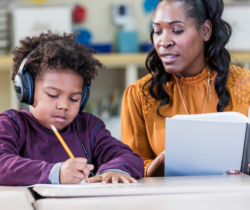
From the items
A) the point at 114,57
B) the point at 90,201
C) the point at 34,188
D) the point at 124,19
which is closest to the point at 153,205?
the point at 90,201

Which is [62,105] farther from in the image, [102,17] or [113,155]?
[102,17]

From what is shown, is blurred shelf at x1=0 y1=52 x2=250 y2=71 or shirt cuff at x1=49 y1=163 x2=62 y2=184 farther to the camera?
blurred shelf at x1=0 y1=52 x2=250 y2=71

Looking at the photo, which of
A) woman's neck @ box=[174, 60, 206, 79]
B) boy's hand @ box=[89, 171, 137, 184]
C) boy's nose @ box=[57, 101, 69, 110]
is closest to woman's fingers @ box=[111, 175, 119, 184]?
boy's hand @ box=[89, 171, 137, 184]

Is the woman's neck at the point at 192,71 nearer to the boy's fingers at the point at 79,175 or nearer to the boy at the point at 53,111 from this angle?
the boy at the point at 53,111

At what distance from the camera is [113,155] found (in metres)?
0.99

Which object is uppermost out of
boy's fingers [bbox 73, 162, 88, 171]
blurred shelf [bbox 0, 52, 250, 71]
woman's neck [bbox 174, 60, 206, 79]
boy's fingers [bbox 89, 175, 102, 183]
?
blurred shelf [bbox 0, 52, 250, 71]

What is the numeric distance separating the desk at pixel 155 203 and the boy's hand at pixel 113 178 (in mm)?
162

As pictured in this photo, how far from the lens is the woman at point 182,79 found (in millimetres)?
1212

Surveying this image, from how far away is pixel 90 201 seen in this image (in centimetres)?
62

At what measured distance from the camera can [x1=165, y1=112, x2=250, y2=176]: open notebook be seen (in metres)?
0.92

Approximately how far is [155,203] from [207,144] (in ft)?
1.29

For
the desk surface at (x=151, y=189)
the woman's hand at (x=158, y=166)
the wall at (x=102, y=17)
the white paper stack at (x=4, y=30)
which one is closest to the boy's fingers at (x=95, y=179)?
the desk surface at (x=151, y=189)

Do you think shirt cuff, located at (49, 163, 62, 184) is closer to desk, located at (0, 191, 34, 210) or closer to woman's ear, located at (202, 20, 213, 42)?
→ desk, located at (0, 191, 34, 210)

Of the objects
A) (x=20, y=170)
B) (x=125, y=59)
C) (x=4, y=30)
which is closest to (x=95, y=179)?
(x=20, y=170)
